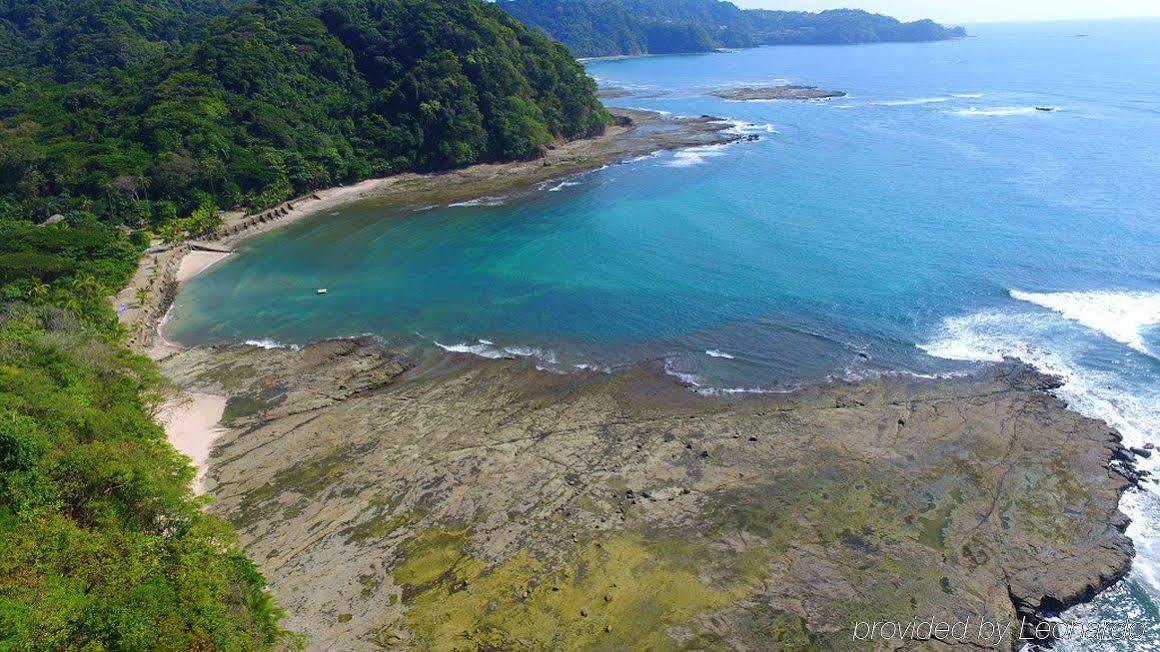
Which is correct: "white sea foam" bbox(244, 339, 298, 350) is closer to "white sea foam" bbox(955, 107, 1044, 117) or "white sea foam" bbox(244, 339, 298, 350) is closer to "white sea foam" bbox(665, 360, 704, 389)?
"white sea foam" bbox(665, 360, 704, 389)

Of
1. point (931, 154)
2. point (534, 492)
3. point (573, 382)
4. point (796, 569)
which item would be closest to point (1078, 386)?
point (796, 569)

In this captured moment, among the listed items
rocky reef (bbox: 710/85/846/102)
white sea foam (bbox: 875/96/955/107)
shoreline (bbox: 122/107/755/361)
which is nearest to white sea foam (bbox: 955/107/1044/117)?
white sea foam (bbox: 875/96/955/107)

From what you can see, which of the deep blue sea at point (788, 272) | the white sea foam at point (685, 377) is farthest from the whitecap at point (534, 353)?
the white sea foam at point (685, 377)

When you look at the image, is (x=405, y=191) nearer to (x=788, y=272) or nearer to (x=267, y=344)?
(x=267, y=344)

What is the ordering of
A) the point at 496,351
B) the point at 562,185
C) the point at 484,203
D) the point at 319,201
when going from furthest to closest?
1. the point at 562,185
2. the point at 484,203
3. the point at 319,201
4. the point at 496,351

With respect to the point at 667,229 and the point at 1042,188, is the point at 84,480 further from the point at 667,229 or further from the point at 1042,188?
the point at 1042,188

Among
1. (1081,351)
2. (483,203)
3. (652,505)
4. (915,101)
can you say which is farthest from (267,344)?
(915,101)
